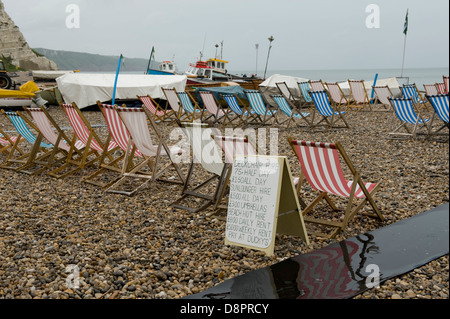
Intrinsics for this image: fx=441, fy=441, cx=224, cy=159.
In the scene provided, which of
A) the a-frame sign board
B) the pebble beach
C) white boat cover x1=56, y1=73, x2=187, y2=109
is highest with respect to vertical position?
white boat cover x1=56, y1=73, x2=187, y2=109

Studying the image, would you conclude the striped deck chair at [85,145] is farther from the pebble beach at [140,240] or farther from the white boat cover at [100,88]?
the white boat cover at [100,88]

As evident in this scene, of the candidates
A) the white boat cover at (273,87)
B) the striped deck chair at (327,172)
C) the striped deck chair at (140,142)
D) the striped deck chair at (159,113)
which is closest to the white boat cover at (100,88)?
the striped deck chair at (159,113)

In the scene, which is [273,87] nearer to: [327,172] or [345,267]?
[327,172]

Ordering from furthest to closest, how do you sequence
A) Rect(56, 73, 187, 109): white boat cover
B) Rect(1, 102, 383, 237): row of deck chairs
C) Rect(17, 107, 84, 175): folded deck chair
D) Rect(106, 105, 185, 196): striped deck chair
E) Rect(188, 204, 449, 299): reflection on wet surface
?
1. Rect(56, 73, 187, 109): white boat cover
2. Rect(17, 107, 84, 175): folded deck chair
3. Rect(106, 105, 185, 196): striped deck chair
4. Rect(1, 102, 383, 237): row of deck chairs
5. Rect(188, 204, 449, 299): reflection on wet surface

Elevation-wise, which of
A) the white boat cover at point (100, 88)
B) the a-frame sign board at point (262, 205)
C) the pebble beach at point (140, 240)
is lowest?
the pebble beach at point (140, 240)

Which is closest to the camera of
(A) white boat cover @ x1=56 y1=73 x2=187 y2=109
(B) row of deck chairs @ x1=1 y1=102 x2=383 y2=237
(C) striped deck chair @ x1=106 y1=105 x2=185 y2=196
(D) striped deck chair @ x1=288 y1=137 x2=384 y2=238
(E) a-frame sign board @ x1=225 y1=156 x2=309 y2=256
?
(E) a-frame sign board @ x1=225 y1=156 x2=309 y2=256

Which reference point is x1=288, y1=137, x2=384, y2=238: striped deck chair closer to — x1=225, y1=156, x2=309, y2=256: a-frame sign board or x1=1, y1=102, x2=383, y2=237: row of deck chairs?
x1=1, y1=102, x2=383, y2=237: row of deck chairs

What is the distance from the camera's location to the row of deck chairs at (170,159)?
3.26 metres

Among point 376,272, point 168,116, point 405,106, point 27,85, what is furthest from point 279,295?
point 27,85

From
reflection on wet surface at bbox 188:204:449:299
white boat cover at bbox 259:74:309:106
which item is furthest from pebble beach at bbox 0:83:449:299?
white boat cover at bbox 259:74:309:106

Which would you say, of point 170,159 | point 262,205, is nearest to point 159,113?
point 170,159

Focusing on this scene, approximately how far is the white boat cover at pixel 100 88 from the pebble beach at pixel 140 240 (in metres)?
8.60

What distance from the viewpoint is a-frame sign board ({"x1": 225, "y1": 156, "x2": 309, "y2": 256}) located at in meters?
2.94

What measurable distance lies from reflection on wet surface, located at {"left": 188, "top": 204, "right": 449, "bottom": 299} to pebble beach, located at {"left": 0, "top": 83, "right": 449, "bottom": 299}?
0.10 m
